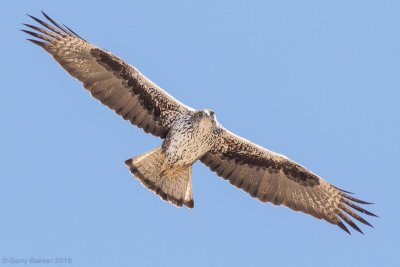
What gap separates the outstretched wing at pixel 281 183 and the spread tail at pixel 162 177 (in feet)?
1.61

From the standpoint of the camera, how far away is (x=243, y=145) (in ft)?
36.1

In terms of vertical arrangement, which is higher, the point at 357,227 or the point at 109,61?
the point at 109,61

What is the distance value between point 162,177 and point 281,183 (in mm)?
1897

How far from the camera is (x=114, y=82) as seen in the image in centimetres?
1074

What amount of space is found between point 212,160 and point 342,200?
214cm

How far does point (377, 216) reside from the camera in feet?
34.6

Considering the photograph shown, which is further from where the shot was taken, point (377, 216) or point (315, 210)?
point (315, 210)

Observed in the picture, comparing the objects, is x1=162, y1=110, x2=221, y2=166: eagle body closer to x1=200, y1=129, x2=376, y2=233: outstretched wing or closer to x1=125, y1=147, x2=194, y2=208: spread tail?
x1=125, y1=147, x2=194, y2=208: spread tail

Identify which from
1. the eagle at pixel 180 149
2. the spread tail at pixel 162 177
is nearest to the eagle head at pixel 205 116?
the eagle at pixel 180 149

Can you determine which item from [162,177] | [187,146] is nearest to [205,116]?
[187,146]

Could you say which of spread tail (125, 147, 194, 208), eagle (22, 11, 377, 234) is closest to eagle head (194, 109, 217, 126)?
eagle (22, 11, 377, 234)

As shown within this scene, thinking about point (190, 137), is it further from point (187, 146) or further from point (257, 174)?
point (257, 174)

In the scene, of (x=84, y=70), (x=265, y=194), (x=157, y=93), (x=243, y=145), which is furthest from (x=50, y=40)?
(x=265, y=194)

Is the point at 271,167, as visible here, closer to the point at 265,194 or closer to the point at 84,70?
the point at 265,194
